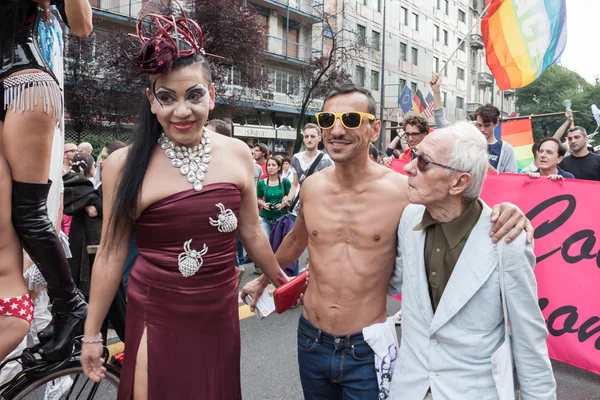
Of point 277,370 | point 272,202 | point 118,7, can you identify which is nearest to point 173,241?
point 277,370

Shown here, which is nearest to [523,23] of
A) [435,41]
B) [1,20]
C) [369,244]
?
[369,244]

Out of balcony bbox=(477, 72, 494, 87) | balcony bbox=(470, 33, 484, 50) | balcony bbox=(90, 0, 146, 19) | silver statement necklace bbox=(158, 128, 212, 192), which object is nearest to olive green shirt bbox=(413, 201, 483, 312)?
silver statement necklace bbox=(158, 128, 212, 192)

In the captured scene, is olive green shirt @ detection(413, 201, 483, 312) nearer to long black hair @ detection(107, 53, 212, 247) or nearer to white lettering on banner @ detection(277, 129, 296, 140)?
long black hair @ detection(107, 53, 212, 247)

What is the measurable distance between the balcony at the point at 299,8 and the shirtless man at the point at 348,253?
95.4 ft

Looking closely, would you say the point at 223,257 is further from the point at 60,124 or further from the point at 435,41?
the point at 435,41

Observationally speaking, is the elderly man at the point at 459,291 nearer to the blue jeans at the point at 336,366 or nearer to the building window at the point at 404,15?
the blue jeans at the point at 336,366

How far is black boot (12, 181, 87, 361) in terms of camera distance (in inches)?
80.3

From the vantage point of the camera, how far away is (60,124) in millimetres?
2381

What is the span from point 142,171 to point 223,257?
49 cm

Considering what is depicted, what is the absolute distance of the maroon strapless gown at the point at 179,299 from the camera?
6.52 ft

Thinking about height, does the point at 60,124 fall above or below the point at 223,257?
above

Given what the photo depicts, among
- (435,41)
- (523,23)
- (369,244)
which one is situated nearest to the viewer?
(369,244)

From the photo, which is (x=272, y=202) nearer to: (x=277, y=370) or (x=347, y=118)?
(x=277, y=370)

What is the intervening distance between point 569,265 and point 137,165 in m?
3.72
